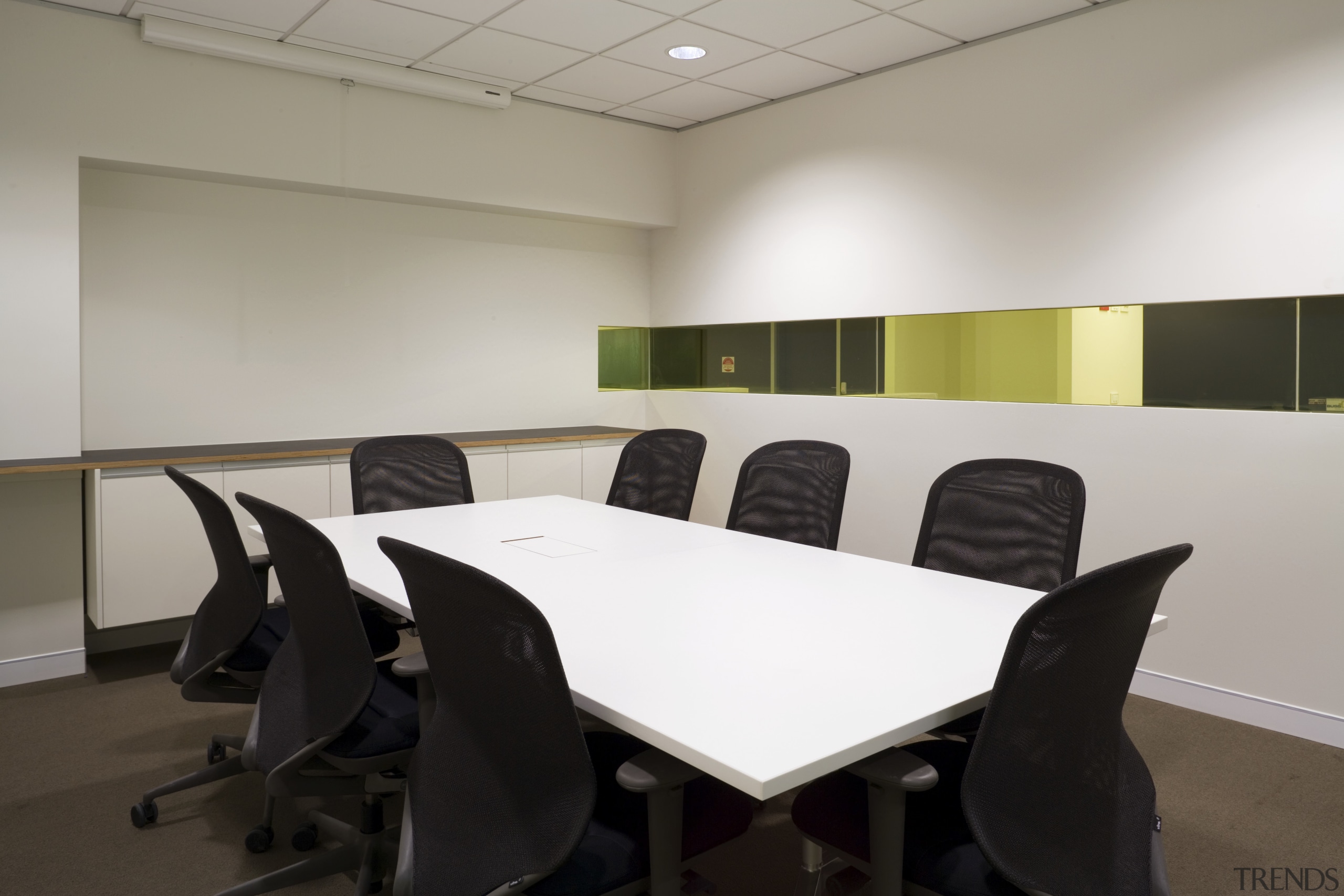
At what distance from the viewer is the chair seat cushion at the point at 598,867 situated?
151cm

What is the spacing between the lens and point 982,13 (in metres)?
4.07

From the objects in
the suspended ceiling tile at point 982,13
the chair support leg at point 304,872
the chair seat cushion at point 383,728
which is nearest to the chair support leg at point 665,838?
the chair seat cushion at point 383,728

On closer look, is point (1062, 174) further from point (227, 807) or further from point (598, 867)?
point (227, 807)

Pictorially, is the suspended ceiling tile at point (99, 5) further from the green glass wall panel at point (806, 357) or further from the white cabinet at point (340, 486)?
the green glass wall panel at point (806, 357)

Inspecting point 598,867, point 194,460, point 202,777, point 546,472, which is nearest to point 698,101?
point 546,472

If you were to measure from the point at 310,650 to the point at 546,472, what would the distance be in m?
3.37

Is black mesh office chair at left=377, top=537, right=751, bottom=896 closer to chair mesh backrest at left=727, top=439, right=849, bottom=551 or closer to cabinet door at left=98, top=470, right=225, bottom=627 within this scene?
chair mesh backrest at left=727, top=439, right=849, bottom=551

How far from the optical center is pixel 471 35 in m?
4.39

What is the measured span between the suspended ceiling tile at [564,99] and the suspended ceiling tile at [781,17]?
4.49 ft

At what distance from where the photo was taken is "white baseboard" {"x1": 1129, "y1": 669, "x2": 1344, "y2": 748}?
11.2 ft

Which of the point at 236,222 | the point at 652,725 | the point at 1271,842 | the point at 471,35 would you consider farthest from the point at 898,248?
the point at 652,725

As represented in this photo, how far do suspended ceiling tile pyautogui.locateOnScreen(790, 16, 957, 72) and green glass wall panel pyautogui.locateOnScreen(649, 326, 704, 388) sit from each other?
2019mm

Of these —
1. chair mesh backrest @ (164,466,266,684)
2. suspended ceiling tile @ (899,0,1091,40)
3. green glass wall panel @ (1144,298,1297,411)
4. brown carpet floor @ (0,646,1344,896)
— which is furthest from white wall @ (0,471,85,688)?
green glass wall panel @ (1144,298,1297,411)

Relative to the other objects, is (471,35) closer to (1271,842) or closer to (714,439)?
(714,439)
